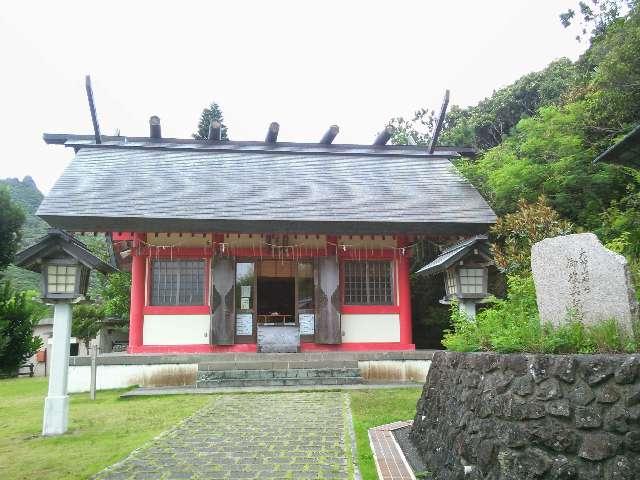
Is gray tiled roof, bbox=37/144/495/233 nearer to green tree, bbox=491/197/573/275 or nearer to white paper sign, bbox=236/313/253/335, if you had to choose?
white paper sign, bbox=236/313/253/335

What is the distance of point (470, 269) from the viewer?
834 centimetres

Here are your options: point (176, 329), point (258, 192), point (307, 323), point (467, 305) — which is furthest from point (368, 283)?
point (467, 305)

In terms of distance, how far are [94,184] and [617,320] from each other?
12.7 metres

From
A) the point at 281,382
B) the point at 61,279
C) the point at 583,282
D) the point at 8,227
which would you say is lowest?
the point at 281,382

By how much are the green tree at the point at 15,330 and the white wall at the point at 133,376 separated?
377 inches

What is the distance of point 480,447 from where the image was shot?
3.93m

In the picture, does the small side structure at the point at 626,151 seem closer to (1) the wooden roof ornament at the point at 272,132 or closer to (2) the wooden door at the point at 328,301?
(2) the wooden door at the point at 328,301

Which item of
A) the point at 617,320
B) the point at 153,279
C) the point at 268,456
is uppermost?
the point at 153,279

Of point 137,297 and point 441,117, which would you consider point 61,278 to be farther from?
point 441,117

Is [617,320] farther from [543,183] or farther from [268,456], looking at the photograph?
[543,183]

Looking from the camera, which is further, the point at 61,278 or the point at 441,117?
the point at 441,117

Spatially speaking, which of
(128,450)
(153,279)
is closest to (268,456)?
(128,450)

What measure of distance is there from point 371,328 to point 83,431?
805 centimetres

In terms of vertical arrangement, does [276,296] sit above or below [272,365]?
above
